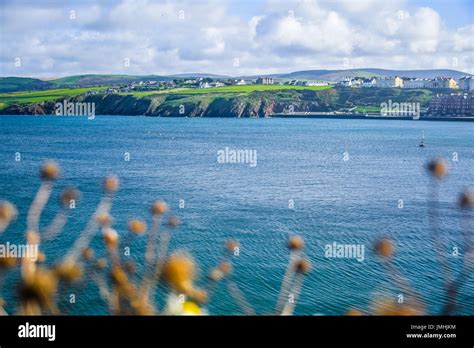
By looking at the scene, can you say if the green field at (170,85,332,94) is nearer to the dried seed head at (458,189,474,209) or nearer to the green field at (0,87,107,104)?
the green field at (0,87,107,104)

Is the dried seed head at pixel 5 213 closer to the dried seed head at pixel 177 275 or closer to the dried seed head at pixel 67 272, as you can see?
the dried seed head at pixel 67 272

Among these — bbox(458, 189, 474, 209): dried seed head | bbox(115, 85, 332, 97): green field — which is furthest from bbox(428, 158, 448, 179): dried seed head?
bbox(115, 85, 332, 97): green field

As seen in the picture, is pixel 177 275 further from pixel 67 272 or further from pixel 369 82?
pixel 369 82

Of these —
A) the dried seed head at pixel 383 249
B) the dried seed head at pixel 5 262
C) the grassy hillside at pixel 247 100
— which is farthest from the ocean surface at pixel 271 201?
the grassy hillside at pixel 247 100

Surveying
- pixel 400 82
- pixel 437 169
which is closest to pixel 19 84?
pixel 437 169

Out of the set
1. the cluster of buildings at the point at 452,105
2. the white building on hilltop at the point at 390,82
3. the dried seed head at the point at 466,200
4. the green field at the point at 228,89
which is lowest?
the dried seed head at the point at 466,200
